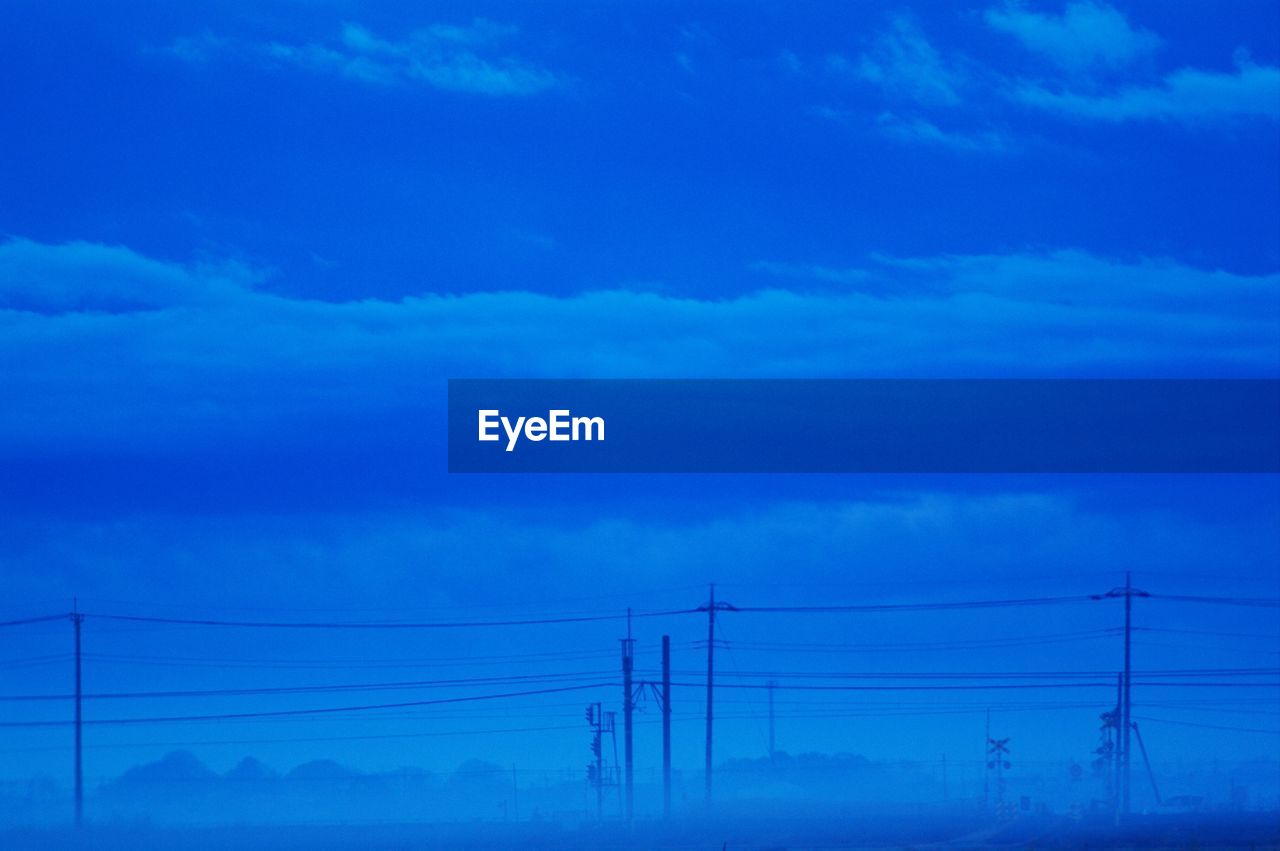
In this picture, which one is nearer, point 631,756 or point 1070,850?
point 1070,850

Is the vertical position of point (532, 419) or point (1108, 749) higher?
point (532, 419)

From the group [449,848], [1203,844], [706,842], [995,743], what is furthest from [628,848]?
[1203,844]

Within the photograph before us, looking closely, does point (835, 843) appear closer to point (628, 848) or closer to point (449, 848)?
point (628, 848)

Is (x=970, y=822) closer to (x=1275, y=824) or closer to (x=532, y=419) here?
(x=1275, y=824)

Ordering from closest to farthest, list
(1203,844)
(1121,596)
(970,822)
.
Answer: (1203,844), (970,822), (1121,596)

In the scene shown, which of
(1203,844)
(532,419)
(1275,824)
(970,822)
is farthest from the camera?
(970,822)

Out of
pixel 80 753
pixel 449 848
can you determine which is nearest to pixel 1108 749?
pixel 449 848

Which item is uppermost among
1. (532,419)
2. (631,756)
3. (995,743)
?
(532,419)

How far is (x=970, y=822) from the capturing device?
82.0 ft

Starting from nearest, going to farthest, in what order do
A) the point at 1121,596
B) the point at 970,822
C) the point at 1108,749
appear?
the point at 970,822
the point at 1108,749
the point at 1121,596

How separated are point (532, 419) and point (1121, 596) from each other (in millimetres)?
17924

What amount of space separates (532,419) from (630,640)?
1580cm

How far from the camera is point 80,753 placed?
28219 mm

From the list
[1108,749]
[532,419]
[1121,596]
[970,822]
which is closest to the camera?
[532,419]
